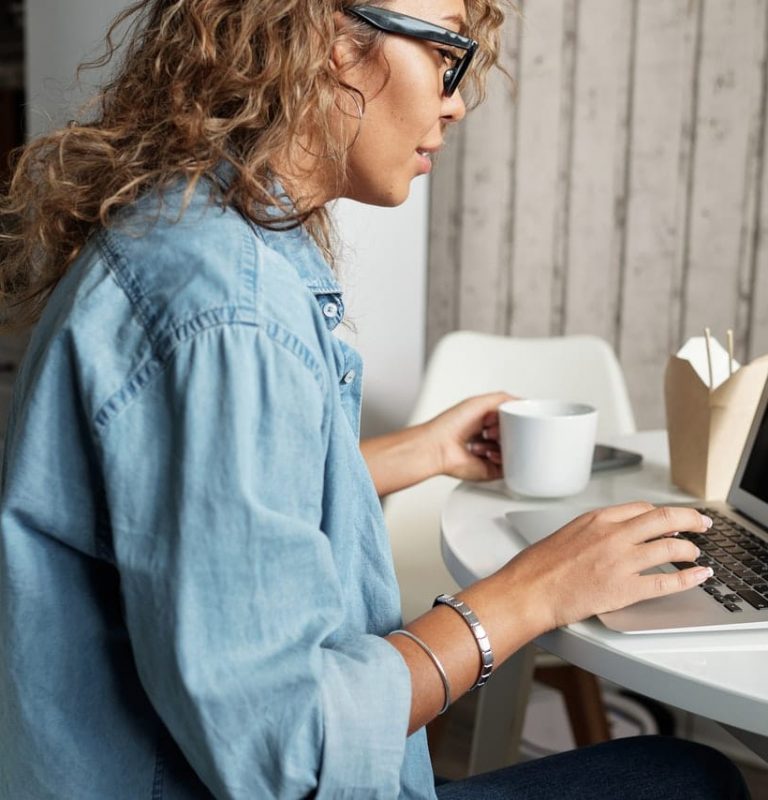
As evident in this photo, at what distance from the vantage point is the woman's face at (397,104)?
0.85 m

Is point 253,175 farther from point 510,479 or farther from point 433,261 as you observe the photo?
point 433,261

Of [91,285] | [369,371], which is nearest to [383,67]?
[91,285]

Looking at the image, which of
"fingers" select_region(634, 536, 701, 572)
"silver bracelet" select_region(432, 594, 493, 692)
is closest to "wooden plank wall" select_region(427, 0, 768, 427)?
"fingers" select_region(634, 536, 701, 572)

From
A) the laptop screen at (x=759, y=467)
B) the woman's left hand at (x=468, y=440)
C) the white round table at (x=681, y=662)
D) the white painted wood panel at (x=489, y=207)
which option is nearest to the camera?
the white round table at (x=681, y=662)

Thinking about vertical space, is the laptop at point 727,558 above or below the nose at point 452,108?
below

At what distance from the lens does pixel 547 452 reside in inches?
45.4

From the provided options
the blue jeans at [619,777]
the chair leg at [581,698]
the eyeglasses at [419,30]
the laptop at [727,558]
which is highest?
the eyeglasses at [419,30]

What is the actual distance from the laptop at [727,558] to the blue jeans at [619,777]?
189 mm

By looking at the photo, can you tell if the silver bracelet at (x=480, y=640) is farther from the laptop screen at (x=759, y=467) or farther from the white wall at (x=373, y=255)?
the white wall at (x=373, y=255)

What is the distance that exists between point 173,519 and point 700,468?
78cm

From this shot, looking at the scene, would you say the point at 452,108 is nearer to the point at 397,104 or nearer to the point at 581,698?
the point at 397,104

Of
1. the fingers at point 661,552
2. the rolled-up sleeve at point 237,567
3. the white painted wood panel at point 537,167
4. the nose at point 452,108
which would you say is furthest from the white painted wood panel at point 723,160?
the rolled-up sleeve at point 237,567

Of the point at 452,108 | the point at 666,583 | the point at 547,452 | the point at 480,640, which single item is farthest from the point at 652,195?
the point at 480,640

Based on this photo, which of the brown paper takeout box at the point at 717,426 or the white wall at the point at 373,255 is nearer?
the brown paper takeout box at the point at 717,426
